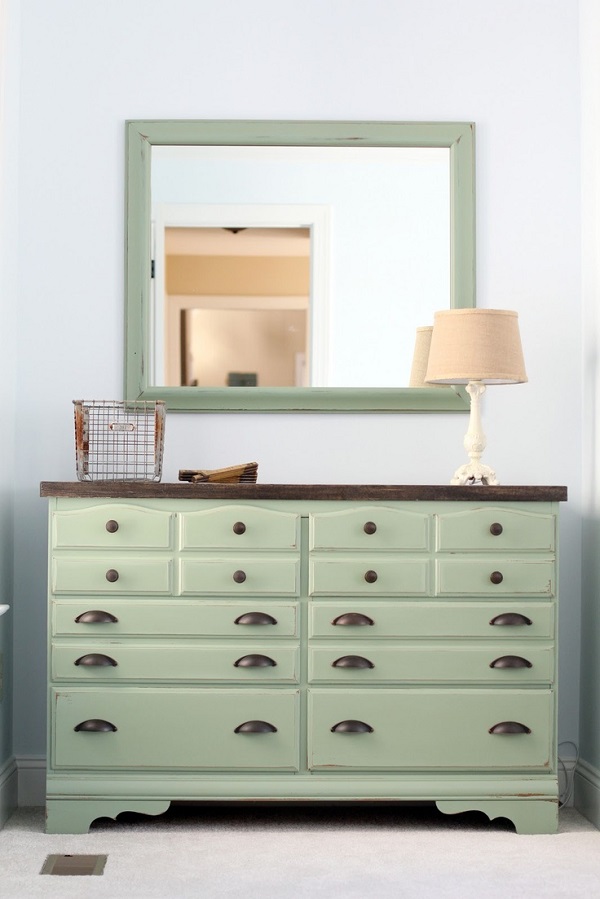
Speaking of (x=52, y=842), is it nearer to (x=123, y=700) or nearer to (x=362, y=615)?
(x=123, y=700)

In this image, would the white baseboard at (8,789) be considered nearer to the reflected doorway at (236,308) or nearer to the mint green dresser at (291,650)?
the mint green dresser at (291,650)

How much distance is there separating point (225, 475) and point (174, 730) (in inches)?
27.5

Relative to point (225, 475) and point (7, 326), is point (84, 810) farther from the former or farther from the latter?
point (7, 326)

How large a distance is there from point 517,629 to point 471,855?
0.59 metres

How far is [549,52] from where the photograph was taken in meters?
3.20

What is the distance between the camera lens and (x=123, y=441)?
3.05m

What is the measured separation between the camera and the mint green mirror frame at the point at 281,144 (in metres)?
3.14

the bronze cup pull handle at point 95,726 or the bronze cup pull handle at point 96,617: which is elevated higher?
the bronze cup pull handle at point 96,617

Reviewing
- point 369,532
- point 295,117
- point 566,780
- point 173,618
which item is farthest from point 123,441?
point 566,780

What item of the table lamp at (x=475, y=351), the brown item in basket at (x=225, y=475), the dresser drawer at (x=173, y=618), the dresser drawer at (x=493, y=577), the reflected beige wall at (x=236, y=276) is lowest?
the dresser drawer at (x=173, y=618)

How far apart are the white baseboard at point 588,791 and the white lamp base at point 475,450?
911 mm

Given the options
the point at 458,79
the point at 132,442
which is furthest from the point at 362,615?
the point at 458,79

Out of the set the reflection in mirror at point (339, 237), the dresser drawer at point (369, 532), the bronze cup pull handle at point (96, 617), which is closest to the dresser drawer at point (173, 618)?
the bronze cup pull handle at point (96, 617)

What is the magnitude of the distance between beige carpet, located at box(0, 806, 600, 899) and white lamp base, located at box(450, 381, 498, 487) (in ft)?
3.16
